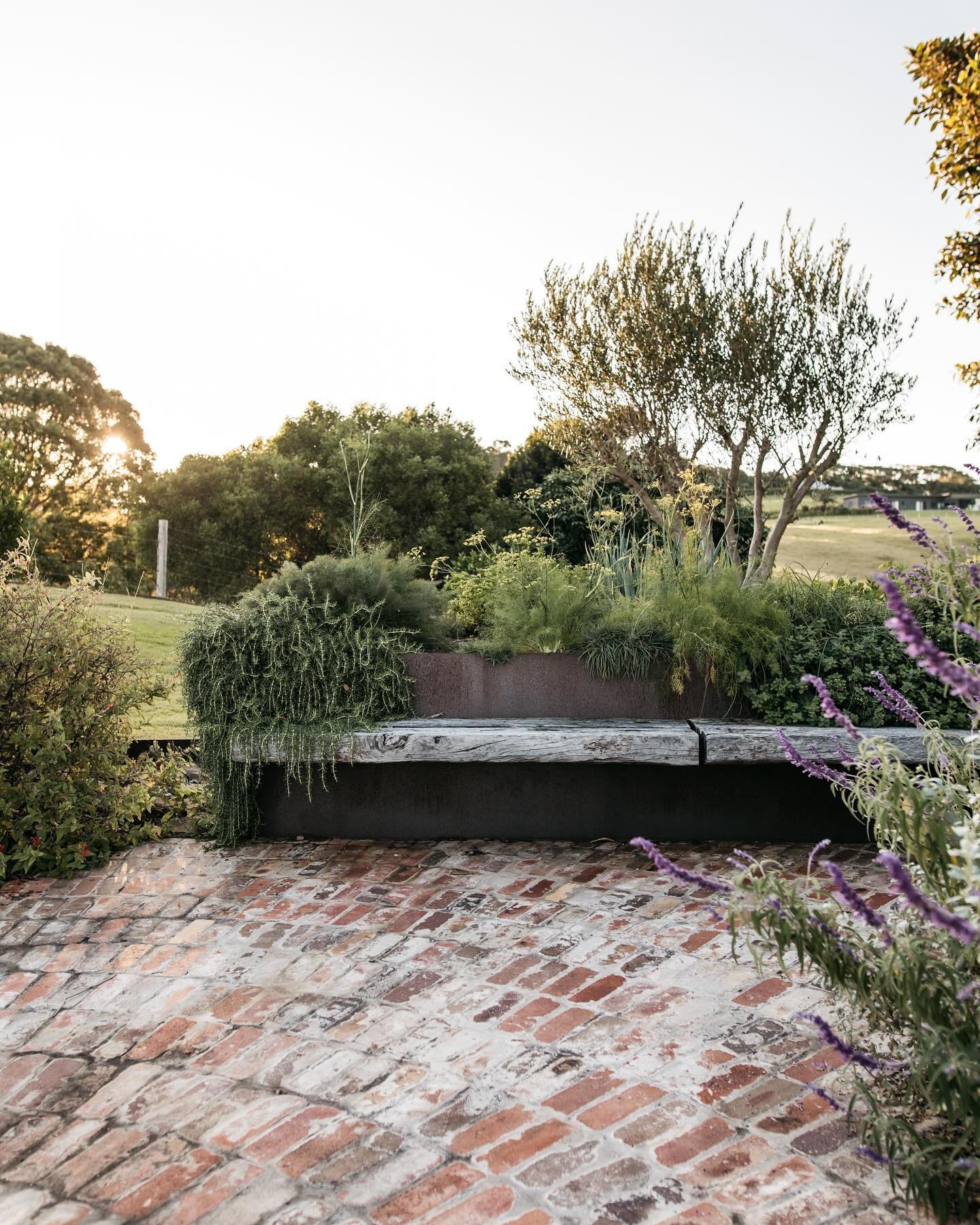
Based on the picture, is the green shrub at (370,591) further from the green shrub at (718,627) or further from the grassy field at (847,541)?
the grassy field at (847,541)

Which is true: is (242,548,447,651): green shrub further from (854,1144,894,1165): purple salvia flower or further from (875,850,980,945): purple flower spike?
(875,850,980,945): purple flower spike

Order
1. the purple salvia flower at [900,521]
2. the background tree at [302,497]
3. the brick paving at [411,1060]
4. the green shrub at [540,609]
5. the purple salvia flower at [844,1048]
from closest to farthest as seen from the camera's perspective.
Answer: the purple salvia flower at [844,1048] < the purple salvia flower at [900,521] < the brick paving at [411,1060] < the green shrub at [540,609] < the background tree at [302,497]

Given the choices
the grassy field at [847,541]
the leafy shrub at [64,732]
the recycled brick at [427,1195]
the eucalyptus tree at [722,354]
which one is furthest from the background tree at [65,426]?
the recycled brick at [427,1195]

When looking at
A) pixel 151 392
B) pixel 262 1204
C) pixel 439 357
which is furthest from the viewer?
pixel 151 392

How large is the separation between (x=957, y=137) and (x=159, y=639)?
845cm

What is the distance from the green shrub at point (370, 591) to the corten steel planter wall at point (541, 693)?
19 cm

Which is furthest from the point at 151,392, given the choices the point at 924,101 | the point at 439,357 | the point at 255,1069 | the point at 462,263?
the point at 255,1069

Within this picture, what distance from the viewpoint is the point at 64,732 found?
169 inches

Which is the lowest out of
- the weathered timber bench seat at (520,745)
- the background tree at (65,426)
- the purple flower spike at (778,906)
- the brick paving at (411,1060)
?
the brick paving at (411,1060)

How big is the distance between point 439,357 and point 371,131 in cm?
454

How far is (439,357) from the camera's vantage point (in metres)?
11.1

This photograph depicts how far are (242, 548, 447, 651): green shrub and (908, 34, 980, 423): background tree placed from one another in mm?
4006

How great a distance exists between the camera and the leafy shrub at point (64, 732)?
167 inches

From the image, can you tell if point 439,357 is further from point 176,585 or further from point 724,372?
point 176,585
